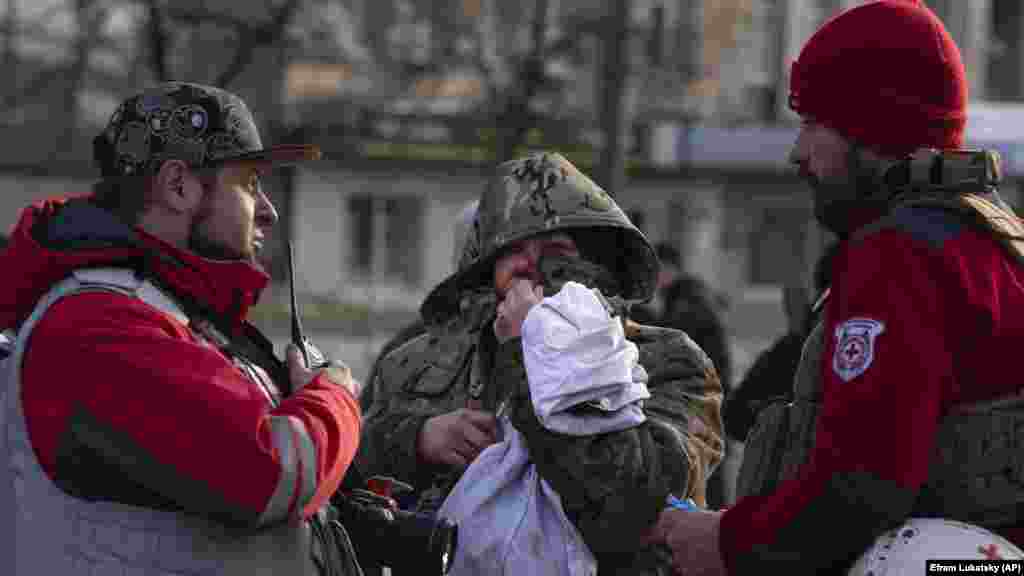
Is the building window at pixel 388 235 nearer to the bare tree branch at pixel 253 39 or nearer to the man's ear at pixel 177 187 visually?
the bare tree branch at pixel 253 39

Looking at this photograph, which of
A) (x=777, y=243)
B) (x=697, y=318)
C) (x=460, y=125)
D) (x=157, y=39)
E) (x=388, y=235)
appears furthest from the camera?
(x=777, y=243)

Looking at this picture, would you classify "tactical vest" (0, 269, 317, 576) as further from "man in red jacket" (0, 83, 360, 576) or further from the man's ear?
the man's ear

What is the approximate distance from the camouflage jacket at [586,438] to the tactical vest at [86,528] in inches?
22.6

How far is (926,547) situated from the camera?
244 centimetres

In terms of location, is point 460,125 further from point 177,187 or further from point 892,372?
point 892,372

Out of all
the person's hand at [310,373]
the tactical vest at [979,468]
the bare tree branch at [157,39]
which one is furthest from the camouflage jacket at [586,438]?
the bare tree branch at [157,39]

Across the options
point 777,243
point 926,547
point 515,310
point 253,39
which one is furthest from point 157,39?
point 777,243

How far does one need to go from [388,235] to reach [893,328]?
27.0 m

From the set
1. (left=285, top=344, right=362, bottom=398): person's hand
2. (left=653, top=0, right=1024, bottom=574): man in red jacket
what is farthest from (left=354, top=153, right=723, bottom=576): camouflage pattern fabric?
(left=285, top=344, right=362, bottom=398): person's hand

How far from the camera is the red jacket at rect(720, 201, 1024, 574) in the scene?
2.41 m

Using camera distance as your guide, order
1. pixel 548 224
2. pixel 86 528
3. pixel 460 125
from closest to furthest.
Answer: pixel 86 528, pixel 548 224, pixel 460 125

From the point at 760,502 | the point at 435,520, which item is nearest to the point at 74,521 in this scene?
the point at 435,520

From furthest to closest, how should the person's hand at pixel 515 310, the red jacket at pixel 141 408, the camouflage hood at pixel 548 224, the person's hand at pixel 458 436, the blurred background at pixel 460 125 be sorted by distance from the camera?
the blurred background at pixel 460 125, the camouflage hood at pixel 548 224, the person's hand at pixel 458 436, the person's hand at pixel 515 310, the red jacket at pixel 141 408

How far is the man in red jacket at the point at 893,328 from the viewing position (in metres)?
2.42
